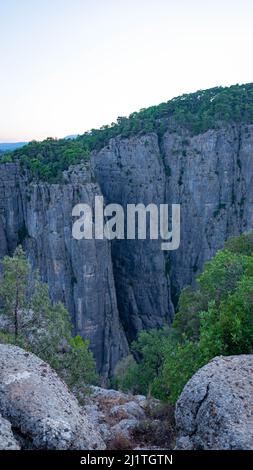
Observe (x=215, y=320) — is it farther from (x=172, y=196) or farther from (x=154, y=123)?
(x=154, y=123)

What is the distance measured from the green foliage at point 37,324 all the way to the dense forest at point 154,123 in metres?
23.3

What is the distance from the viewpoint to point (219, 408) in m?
10.7

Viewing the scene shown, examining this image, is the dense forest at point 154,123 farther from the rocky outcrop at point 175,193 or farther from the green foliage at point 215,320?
the green foliage at point 215,320

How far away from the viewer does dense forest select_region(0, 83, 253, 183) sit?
133 ft

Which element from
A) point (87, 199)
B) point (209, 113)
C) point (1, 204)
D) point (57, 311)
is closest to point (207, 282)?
point (57, 311)

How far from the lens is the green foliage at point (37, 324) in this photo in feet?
54.0

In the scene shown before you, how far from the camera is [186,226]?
163ft

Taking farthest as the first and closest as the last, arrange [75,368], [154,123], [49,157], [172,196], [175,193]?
[154,123] → [172,196] → [175,193] → [49,157] → [75,368]

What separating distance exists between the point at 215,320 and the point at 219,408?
5588 millimetres

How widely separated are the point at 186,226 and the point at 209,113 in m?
→ 12.4

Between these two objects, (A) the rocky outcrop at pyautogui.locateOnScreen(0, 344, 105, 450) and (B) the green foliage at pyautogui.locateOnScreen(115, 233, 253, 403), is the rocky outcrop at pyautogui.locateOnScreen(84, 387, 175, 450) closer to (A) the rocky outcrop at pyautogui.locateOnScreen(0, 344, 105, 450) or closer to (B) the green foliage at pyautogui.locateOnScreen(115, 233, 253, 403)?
(B) the green foliage at pyautogui.locateOnScreen(115, 233, 253, 403)

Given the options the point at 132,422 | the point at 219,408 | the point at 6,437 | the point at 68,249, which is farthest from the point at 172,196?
the point at 6,437

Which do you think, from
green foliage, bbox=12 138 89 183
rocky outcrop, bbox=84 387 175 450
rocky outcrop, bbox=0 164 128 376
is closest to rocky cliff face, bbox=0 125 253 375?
rocky outcrop, bbox=0 164 128 376
